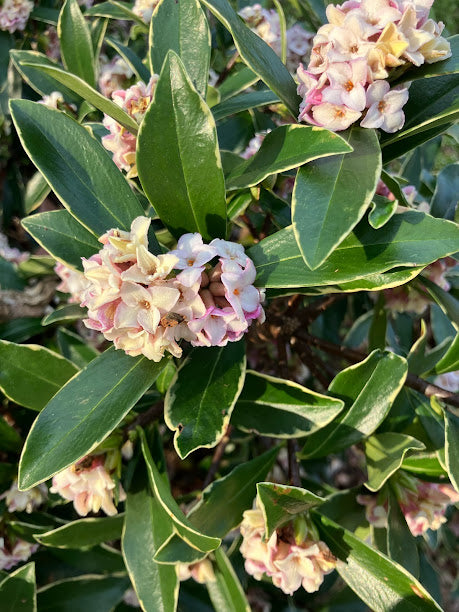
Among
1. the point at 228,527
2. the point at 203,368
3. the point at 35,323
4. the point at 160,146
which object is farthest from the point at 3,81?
the point at 228,527

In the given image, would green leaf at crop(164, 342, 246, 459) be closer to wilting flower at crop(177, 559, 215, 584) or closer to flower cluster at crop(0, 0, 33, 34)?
wilting flower at crop(177, 559, 215, 584)

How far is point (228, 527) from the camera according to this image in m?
0.84

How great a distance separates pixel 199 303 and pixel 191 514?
1.16ft

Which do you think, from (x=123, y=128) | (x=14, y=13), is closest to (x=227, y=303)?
(x=123, y=128)

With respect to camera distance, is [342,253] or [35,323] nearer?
[342,253]

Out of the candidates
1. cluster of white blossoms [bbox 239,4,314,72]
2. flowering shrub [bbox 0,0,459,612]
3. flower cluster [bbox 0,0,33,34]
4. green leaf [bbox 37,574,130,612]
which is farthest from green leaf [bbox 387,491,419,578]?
flower cluster [bbox 0,0,33,34]

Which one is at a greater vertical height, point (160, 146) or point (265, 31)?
point (160, 146)

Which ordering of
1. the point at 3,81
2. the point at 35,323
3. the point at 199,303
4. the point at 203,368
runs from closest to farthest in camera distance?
the point at 199,303
the point at 203,368
the point at 35,323
the point at 3,81

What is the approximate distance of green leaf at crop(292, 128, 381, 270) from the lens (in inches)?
23.0

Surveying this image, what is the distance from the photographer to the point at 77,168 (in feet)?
2.38

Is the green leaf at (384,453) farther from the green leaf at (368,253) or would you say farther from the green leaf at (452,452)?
the green leaf at (368,253)

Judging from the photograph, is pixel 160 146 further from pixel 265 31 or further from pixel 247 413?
pixel 265 31

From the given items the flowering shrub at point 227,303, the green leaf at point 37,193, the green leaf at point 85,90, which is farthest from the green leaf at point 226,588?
the green leaf at point 37,193

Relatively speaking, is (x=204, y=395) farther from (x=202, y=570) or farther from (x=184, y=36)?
(x=184, y=36)
